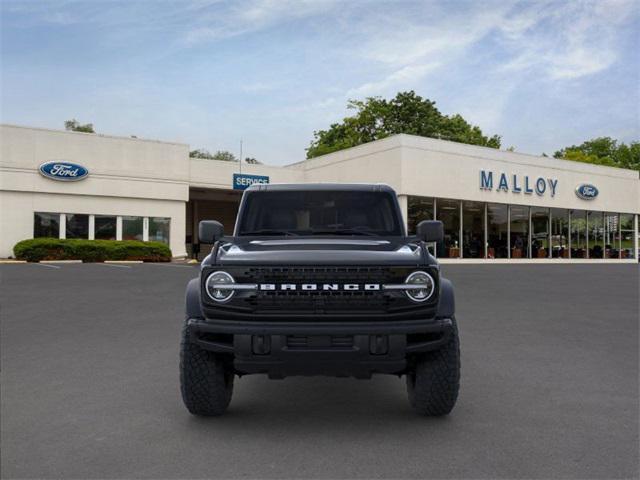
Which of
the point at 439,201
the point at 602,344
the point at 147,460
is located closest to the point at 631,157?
the point at 439,201

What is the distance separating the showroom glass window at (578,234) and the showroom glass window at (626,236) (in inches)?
175

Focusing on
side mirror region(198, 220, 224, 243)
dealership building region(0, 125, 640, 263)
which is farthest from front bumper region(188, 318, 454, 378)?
dealership building region(0, 125, 640, 263)

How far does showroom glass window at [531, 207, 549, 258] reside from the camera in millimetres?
39625

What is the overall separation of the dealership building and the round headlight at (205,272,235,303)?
77.8ft

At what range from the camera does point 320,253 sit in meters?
4.09

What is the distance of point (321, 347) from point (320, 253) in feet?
2.24

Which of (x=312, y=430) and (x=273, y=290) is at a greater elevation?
(x=273, y=290)

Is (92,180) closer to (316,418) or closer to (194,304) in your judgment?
(194,304)

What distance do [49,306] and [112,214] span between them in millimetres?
23717

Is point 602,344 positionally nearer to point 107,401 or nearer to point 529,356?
point 529,356

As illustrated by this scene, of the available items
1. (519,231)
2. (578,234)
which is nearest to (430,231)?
(519,231)

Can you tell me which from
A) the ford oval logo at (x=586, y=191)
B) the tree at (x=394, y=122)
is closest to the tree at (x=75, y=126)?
the tree at (x=394, y=122)

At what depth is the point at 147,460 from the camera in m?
3.49

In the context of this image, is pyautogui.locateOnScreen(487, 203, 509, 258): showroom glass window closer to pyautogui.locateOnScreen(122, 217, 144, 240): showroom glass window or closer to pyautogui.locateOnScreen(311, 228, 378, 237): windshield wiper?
pyautogui.locateOnScreen(122, 217, 144, 240): showroom glass window
